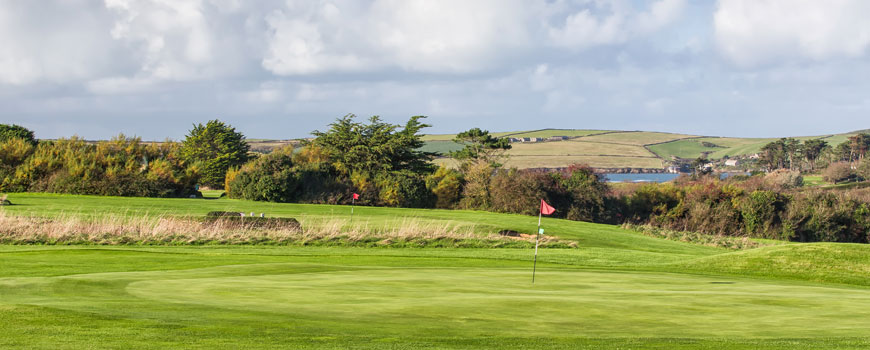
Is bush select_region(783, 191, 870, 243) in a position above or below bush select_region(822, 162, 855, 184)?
below

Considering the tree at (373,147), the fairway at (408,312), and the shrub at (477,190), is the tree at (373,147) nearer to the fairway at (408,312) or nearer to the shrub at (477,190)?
the shrub at (477,190)

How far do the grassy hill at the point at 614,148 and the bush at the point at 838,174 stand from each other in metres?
36.0

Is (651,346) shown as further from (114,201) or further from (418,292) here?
(114,201)

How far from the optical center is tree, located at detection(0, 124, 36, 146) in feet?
167

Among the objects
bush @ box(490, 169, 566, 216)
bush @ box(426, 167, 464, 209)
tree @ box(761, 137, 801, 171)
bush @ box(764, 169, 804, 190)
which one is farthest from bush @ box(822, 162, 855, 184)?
bush @ box(426, 167, 464, 209)

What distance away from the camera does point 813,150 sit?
11538cm

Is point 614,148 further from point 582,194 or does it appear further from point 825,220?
point 582,194

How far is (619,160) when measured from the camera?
5162 inches

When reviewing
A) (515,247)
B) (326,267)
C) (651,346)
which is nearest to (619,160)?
(515,247)

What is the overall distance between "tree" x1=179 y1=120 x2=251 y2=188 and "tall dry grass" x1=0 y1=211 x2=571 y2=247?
38.0m

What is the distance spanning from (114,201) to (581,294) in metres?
32.2

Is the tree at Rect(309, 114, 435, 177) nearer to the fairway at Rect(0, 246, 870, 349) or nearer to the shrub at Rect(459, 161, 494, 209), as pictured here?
the shrub at Rect(459, 161, 494, 209)

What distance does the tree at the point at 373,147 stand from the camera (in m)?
57.7

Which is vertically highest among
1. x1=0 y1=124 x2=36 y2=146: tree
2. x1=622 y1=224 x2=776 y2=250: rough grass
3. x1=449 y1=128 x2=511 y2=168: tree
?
x1=449 y1=128 x2=511 y2=168: tree
